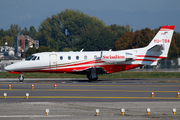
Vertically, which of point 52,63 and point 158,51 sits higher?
point 158,51

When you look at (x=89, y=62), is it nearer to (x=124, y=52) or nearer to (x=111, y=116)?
(x=124, y=52)

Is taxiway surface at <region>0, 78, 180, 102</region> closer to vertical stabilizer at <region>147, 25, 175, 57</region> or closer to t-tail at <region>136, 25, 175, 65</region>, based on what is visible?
t-tail at <region>136, 25, 175, 65</region>

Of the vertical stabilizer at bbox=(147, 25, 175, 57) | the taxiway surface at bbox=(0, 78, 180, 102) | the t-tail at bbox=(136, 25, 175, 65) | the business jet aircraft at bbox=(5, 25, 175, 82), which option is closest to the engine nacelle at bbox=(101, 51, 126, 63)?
the business jet aircraft at bbox=(5, 25, 175, 82)

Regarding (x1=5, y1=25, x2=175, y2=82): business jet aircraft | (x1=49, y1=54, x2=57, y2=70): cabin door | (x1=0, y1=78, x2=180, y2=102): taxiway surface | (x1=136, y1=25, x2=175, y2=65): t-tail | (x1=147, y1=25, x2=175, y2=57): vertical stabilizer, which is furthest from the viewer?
(x1=147, y1=25, x2=175, y2=57): vertical stabilizer

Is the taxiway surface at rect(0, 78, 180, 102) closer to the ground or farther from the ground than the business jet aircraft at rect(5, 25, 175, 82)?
closer to the ground

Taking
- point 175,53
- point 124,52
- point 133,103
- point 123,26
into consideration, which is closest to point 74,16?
point 123,26

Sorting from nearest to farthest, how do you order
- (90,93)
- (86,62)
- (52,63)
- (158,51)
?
(90,93) → (52,63) → (86,62) → (158,51)

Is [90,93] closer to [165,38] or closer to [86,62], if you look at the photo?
[86,62]

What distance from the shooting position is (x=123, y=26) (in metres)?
122

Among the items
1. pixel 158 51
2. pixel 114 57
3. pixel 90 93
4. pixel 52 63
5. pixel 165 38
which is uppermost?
pixel 165 38

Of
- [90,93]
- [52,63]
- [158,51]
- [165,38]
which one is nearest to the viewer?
[90,93]

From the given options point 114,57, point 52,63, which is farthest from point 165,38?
point 52,63

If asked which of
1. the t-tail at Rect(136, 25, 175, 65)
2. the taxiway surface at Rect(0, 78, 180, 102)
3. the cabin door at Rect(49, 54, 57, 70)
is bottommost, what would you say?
the taxiway surface at Rect(0, 78, 180, 102)

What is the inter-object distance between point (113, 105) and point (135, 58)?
16.9 m
